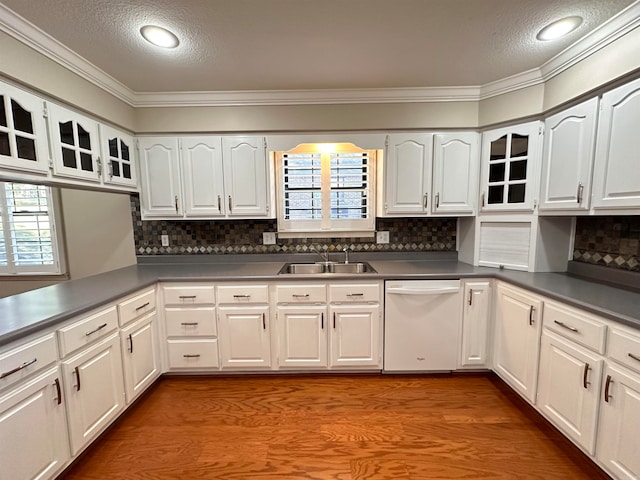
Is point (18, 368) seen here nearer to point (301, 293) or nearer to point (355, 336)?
point (301, 293)

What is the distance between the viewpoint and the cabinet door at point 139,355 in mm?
1812

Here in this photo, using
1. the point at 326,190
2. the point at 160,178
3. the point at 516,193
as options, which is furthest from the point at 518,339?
the point at 160,178

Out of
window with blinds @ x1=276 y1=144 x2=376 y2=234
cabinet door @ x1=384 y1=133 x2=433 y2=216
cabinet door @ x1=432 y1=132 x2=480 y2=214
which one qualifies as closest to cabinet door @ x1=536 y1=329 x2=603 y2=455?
cabinet door @ x1=432 y1=132 x2=480 y2=214

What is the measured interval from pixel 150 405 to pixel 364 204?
2342mm

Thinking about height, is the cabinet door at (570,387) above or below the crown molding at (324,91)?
below

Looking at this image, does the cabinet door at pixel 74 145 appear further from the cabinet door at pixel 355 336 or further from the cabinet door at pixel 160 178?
the cabinet door at pixel 355 336

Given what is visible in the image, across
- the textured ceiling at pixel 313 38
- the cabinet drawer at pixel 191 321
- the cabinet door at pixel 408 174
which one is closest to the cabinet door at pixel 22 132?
the textured ceiling at pixel 313 38

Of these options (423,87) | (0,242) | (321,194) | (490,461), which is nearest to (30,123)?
(0,242)

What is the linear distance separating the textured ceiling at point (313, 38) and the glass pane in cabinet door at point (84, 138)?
458mm

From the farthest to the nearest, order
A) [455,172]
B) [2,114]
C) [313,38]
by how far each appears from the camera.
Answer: [455,172]
[313,38]
[2,114]

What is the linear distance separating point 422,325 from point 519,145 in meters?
1.59

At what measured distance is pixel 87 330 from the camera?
1512mm

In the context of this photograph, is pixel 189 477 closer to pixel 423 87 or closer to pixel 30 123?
pixel 30 123

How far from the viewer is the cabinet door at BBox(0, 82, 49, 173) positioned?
1404 millimetres
